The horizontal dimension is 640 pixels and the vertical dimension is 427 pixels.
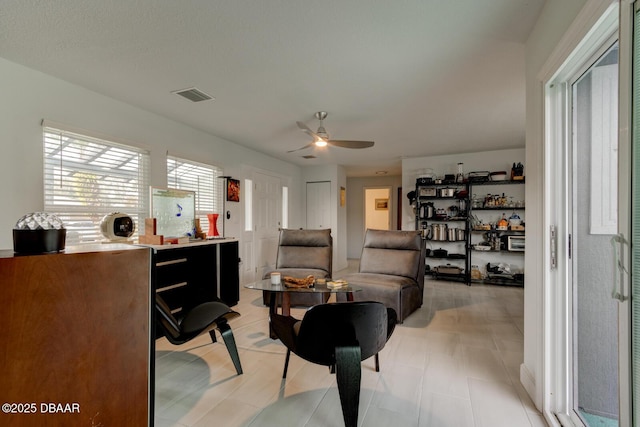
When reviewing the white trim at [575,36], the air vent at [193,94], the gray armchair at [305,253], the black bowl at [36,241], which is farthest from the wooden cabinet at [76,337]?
the gray armchair at [305,253]

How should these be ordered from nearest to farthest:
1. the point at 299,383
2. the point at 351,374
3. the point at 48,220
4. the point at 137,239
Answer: the point at 48,220 < the point at 351,374 < the point at 299,383 < the point at 137,239

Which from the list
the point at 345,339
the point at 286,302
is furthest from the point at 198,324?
the point at 345,339

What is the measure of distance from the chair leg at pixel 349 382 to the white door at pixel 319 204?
510 cm

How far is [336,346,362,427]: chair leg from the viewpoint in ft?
4.75

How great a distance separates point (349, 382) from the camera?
146 cm

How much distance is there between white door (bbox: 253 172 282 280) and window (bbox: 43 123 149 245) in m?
2.17

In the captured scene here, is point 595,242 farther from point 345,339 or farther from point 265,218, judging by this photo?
point 265,218

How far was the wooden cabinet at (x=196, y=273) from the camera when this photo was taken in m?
2.96

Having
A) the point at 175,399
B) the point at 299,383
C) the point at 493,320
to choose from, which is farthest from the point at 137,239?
the point at 493,320

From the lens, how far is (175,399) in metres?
1.87

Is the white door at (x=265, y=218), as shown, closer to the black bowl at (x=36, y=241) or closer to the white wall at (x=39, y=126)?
the white wall at (x=39, y=126)

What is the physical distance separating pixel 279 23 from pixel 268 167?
12.8 ft

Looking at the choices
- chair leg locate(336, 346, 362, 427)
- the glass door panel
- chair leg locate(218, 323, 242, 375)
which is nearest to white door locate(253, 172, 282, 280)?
chair leg locate(218, 323, 242, 375)

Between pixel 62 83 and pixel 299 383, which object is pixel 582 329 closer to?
pixel 299 383
